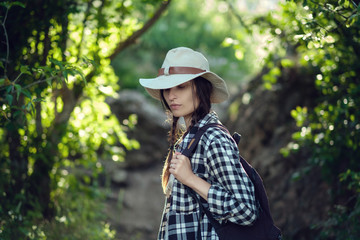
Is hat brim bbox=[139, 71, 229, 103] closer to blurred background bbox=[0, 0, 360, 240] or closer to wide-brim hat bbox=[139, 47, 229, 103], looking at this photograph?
wide-brim hat bbox=[139, 47, 229, 103]

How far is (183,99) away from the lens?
2.29m

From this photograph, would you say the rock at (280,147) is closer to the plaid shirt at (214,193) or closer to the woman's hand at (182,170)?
the plaid shirt at (214,193)

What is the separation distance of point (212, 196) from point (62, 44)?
7.29 ft

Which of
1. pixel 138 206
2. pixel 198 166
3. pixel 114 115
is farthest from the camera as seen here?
pixel 138 206

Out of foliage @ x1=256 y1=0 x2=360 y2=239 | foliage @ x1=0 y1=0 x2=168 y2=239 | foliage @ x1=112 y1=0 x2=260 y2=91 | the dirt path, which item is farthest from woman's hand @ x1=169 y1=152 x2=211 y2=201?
foliage @ x1=112 y1=0 x2=260 y2=91

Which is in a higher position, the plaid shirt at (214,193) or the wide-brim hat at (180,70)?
the wide-brim hat at (180,70)

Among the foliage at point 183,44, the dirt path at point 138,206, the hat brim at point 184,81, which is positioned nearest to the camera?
the hat brim at point 184,81

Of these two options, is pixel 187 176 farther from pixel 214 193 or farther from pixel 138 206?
pixel 138 206

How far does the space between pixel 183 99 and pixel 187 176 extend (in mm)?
464

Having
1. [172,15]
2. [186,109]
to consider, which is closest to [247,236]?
[186,109]

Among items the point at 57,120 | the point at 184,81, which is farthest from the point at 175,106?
the point at 57,120

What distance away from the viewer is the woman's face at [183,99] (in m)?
2.29

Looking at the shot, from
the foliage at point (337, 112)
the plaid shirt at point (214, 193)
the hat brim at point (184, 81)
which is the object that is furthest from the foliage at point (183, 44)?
the plaid shirt at point (214, 193)

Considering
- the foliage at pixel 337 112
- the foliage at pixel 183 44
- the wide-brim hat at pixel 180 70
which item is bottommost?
the foliage at pixel 183 44
